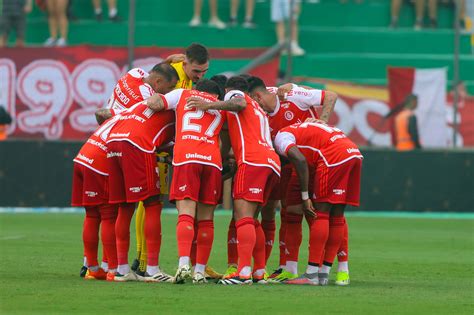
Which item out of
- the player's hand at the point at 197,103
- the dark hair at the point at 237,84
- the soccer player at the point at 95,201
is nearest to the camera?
the player's hand at the point at 197,103

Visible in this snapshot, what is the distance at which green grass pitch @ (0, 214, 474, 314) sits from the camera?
945 cm

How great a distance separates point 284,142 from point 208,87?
0.94 meters

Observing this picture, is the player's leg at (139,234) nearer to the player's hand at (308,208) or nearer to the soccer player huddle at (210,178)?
the soccer player huddle at (210,178)

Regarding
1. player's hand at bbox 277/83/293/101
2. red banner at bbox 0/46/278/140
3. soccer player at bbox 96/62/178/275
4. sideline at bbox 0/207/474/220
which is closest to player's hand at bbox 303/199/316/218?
player's hand at bbox 277/83/293/101

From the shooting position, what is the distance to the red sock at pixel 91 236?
12.0 m

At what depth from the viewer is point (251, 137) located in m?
11.5

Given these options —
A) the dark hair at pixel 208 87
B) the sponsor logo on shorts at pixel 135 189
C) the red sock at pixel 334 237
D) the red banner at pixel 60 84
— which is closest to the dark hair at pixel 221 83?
the dark hair at pixel 208 87

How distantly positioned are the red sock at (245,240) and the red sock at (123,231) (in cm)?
115

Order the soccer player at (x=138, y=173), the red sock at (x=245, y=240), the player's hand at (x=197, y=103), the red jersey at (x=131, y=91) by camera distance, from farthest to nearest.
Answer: the red jersey at (x=131, y=91) → the soccer player at (x=138, y=173) → the player's hand at (x=197, y=103) → the red sock at (x=245, y=240)

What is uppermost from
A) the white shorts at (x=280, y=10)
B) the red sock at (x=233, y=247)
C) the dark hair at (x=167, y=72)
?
the white shorts at (x=280, y=10)

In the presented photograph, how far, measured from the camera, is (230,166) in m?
12.1

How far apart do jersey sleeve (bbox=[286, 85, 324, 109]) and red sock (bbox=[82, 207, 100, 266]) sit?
2458mm

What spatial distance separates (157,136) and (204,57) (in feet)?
3.58

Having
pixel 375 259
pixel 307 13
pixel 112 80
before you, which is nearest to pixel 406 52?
pixel 307 13
